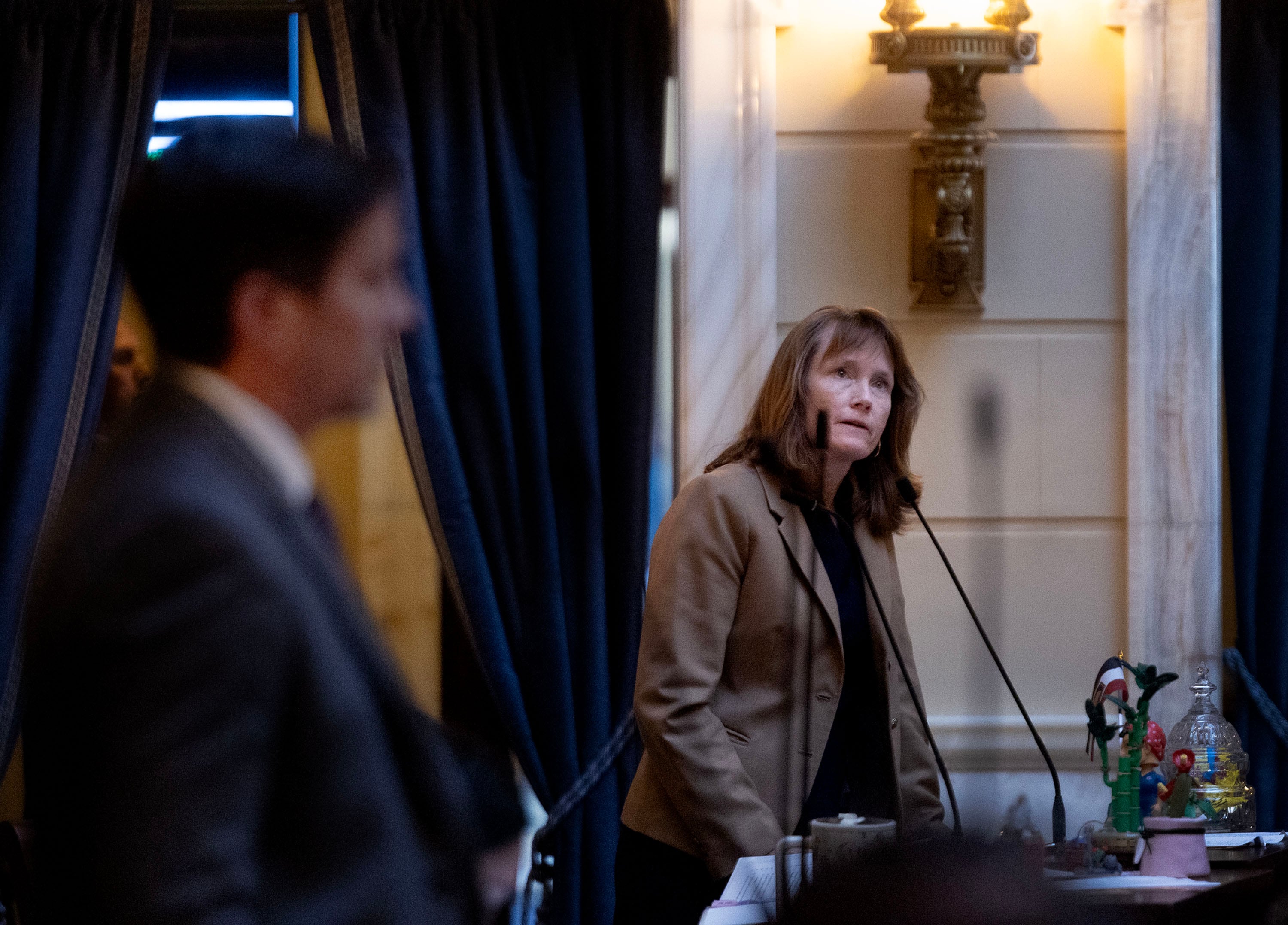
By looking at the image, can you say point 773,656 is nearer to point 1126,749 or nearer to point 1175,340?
point 1126,749

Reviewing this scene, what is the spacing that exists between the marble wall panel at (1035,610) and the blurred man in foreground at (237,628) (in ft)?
7.40

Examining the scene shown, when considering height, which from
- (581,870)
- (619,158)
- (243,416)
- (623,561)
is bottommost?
(581,870)

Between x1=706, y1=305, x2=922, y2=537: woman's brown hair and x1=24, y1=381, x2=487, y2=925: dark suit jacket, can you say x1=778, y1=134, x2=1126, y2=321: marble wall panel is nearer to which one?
x1=706, y1=305, x2=922, y2=537: woman's brown hair

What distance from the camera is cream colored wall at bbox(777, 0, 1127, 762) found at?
10.8 ft

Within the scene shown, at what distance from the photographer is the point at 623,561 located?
128 inches

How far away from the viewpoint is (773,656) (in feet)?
7.62

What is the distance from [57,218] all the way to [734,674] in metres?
1.96

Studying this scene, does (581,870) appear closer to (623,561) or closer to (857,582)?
(623,561)

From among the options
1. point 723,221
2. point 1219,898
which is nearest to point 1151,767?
point 1219,898

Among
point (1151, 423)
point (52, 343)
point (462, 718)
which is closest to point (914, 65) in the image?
point (1151, 423)

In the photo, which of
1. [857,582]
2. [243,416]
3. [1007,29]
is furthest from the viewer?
[1007,29]

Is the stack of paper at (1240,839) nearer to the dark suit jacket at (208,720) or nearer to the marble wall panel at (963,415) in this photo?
the marble wall panel at (963,415)

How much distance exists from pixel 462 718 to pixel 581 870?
447 millimetres

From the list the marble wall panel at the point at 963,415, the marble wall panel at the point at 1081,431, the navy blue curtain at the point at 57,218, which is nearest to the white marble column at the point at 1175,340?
the marble wall panel at the point at 1081,431
